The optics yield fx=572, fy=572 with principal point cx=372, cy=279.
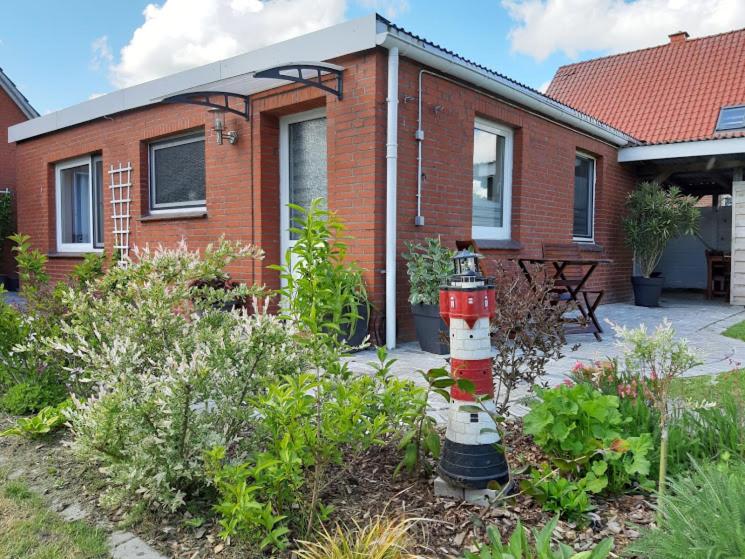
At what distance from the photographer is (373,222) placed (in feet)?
17.3

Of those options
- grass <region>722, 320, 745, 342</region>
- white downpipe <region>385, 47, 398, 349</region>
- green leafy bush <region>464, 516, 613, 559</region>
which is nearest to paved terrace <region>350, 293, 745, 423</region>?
grass <region>722, 320, 745, 342</region>

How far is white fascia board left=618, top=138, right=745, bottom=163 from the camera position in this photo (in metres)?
8.46

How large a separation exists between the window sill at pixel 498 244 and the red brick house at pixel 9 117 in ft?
35.0

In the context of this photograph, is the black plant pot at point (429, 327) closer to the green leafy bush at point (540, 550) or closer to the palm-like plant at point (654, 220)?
the green leafy bush at point (540, 550)

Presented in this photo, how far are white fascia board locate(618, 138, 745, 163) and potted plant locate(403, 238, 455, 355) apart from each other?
19.0 feet

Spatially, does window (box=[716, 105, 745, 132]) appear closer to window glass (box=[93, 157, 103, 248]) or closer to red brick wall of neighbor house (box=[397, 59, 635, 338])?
red brick wall of neighbor house (box=[397, 59, 635, 338])

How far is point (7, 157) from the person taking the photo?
43.6 ft

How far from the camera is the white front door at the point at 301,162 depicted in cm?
614

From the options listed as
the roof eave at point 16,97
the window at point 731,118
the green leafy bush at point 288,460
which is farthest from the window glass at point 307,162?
the roof eave at point 16,97

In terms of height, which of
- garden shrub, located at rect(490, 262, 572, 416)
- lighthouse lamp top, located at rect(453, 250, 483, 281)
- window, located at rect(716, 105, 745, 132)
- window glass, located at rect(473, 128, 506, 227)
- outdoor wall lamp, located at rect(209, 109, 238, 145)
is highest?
window, located at rect(716, 105, 745, 132)

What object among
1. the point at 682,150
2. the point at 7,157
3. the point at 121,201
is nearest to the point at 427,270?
the point at 121,201

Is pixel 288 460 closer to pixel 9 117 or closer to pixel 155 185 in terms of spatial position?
pixel 155 185

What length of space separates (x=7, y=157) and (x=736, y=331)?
1472 centimetres

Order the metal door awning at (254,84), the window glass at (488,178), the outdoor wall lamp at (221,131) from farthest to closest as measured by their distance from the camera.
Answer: the window glass at (488,178)
the outdoor wall lamp at (221,131)
the metal door awning at (254,84)
